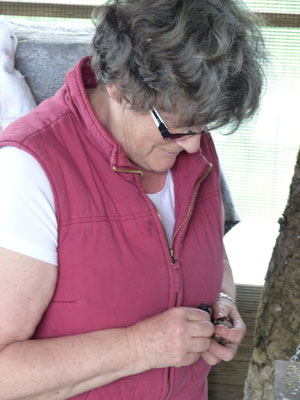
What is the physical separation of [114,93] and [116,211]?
0.91 ft

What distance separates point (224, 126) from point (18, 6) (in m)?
1.97

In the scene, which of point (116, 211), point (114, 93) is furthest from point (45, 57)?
point (116, 211)

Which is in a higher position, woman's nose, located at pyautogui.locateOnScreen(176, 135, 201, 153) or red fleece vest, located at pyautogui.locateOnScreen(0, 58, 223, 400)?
woman's nose, located at pyautogui.locateOnScreen(176, 135, 201, 153)

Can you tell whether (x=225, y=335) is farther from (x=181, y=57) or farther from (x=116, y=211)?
(x=181, y=57)

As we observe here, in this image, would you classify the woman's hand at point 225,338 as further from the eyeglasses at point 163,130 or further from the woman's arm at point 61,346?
the eyeglasses at point 163,130

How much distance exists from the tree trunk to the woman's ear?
3.45 feet

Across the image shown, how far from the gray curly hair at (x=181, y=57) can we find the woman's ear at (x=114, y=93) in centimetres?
2

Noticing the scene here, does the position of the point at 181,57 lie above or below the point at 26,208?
above

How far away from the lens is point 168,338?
147 centimetres

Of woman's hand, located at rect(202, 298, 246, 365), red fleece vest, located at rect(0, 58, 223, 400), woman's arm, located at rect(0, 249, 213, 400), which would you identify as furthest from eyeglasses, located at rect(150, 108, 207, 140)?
woman's hand, located at rect(202, 298, 246, 365)

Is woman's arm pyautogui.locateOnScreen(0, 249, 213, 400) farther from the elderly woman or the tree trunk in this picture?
the tree trunk

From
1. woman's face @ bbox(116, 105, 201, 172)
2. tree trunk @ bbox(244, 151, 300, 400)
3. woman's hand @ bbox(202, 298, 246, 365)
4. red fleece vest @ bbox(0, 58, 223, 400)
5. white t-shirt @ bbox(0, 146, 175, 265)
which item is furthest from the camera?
tree trunk @ bbox(244, 151, 300, 400)

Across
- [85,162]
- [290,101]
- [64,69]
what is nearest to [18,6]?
[64,69]

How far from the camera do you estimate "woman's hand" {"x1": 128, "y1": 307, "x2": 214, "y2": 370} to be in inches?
57.1
